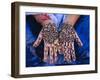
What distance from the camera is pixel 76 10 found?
2.17 metres

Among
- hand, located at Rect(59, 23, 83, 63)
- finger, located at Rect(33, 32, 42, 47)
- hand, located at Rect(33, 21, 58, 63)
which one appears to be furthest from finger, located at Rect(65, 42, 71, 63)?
finger, located at Rect(33, 32, 42, 47)

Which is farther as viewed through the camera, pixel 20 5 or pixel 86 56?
pixel 86 56

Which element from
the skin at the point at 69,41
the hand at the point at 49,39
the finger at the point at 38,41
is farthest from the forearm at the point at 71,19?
the finger at the point at 38,41

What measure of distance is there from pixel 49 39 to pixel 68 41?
0.57ft

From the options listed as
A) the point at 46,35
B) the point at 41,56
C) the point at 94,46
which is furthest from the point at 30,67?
the point at 94,46

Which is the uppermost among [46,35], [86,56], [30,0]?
[30,0]

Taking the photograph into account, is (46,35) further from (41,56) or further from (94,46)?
(94,46)

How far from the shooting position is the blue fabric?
2000mm

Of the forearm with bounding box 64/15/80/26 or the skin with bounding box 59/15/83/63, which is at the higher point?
the forearm with bounding box 64/15/80/26

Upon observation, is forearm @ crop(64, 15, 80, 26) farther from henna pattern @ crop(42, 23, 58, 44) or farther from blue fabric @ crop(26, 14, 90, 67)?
henna pattern @ crop(42, 23, 58, 44)

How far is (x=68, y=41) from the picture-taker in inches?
84.1

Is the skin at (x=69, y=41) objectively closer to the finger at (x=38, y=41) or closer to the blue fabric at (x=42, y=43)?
the blue fabric at (x=42, y=43)

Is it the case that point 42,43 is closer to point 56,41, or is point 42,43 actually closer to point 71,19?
point 56,41

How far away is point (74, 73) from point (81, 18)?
48 centimetres
